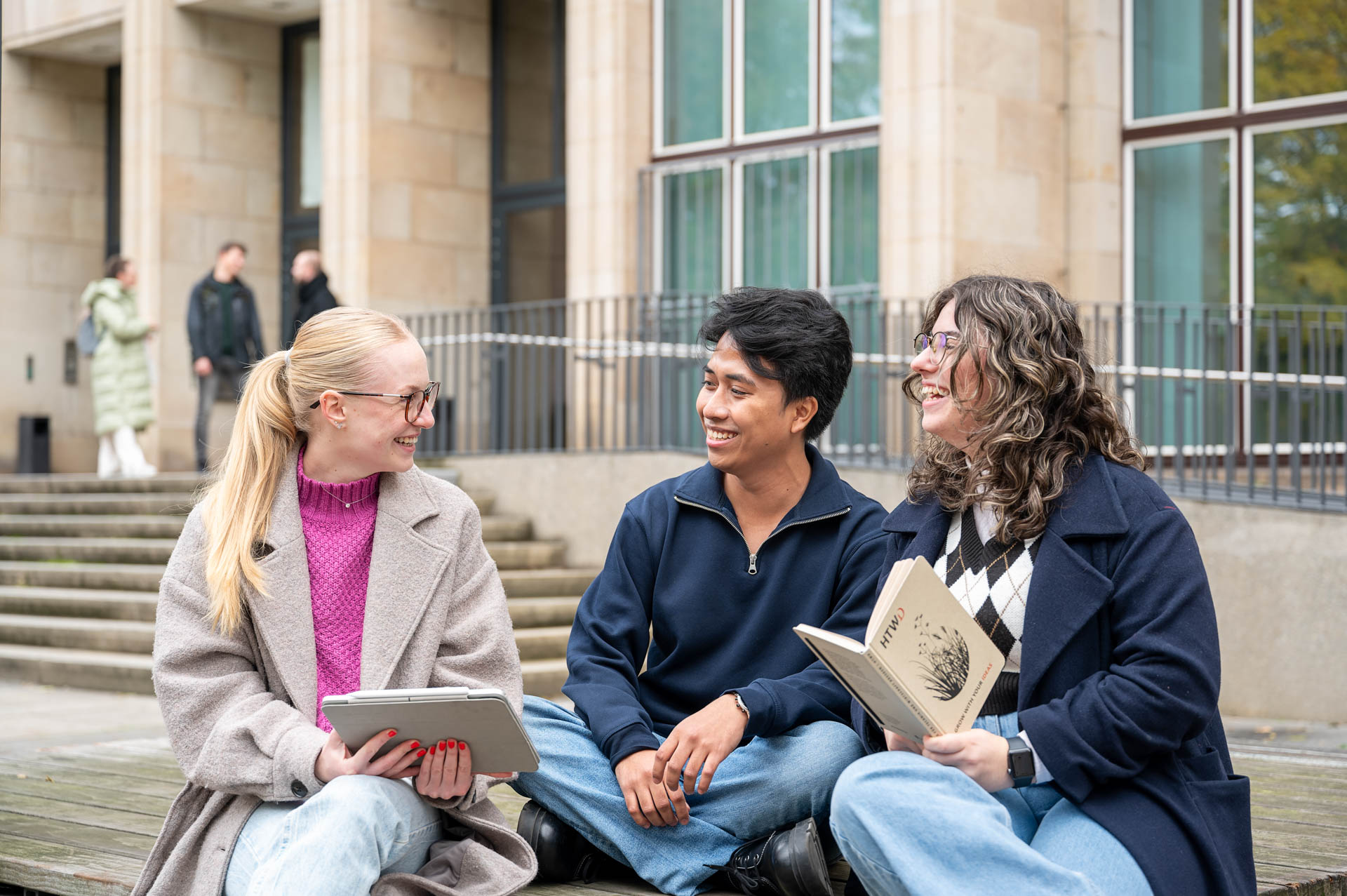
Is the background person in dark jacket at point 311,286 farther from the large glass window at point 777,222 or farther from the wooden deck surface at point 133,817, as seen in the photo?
the wooden deck surface at point 133,817

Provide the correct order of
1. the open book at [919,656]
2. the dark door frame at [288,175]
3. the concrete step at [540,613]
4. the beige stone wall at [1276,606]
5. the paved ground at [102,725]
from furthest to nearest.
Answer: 1. the dark door frame at [288,175]
2. the concrete step at [540,613]
3. the beige stone wall at [1276,606]
4. the paved ground at [102,725]
5. the open book at [919,656]

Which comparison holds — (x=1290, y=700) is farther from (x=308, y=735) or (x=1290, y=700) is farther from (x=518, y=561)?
(x=308, y=735)

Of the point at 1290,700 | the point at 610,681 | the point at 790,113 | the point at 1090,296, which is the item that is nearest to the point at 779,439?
the point at 610,681

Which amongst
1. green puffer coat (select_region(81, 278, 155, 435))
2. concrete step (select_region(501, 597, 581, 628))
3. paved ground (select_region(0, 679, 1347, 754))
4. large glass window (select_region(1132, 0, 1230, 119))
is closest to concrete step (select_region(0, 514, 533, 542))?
concrete step (select_region(501, 597, 581, 628))

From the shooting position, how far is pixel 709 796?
378cm

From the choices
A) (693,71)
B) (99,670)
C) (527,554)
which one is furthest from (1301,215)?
(99,670)

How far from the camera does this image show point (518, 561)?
36.1 ft

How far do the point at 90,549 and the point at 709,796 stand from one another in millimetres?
8800

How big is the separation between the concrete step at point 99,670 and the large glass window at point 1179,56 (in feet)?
22.7

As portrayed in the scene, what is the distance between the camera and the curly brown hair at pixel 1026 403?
3180 millimetres

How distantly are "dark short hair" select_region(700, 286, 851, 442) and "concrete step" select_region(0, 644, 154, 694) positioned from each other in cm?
520

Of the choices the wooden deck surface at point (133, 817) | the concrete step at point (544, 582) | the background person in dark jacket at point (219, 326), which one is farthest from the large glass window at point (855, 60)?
the wooden deck surface at point (133, 817)

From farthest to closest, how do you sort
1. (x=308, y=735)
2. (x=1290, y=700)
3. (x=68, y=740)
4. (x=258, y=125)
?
(x=258, y=125) < (x=1290, y=700) < (x=68, y=740) < (x=308, y=735)

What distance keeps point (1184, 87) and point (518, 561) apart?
257 inches
